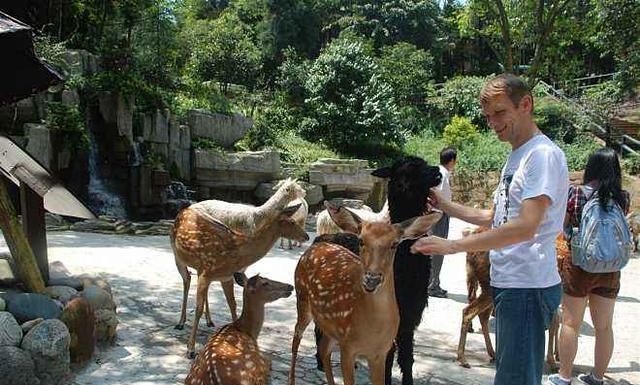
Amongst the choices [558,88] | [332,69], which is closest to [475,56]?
[558,88]

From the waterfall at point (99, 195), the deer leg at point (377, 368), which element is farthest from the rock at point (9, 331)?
the waterfall at point (99, 195)

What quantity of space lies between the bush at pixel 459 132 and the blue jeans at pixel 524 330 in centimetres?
1987

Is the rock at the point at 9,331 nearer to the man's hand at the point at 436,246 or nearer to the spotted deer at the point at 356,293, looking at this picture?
the spotted deer at the point at 356,293

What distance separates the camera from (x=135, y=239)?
33.2ft

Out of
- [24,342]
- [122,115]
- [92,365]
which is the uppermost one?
[122,115]

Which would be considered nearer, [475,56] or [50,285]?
[50,285]

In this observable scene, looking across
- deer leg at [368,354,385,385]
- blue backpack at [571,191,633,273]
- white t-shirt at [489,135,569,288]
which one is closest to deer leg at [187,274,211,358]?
deer leg at [368,354,385,385]

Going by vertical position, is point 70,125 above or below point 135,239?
above

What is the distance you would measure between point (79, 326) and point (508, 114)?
356cm

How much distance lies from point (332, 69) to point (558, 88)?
46.3 feet

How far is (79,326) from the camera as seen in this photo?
14.3ft

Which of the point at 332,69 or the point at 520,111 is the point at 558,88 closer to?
the point at 332,69

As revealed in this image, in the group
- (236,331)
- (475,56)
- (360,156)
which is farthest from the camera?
(475,56)

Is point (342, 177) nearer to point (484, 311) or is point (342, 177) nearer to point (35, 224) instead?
point (484, 311)
